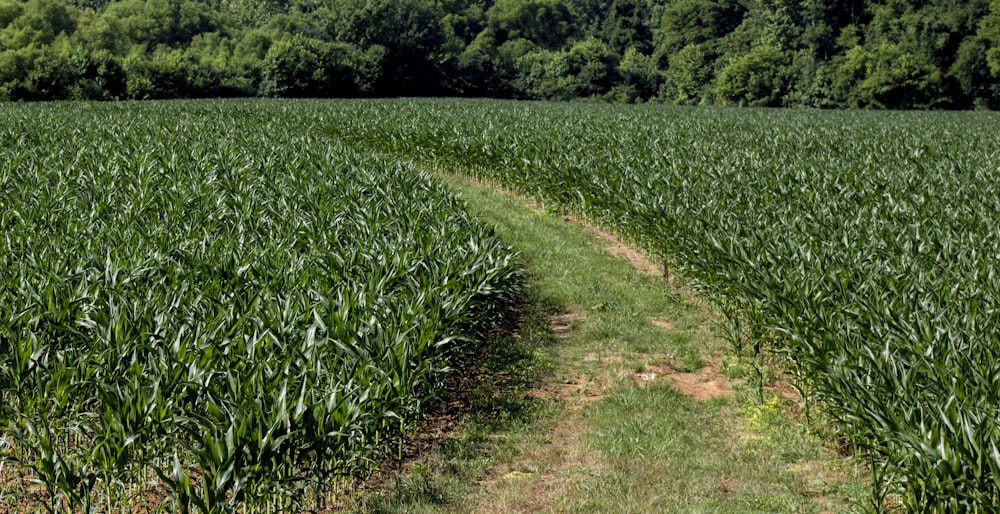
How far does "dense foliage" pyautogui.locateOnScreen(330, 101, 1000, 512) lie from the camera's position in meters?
4.52

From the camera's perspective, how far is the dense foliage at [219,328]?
14.3ft

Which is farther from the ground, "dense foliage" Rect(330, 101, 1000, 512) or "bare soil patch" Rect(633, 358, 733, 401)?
"dense foliage" Rect(330, 101, 1000, 512)

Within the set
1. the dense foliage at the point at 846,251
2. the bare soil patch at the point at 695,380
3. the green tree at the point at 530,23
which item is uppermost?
the green tree at the point at 530,23

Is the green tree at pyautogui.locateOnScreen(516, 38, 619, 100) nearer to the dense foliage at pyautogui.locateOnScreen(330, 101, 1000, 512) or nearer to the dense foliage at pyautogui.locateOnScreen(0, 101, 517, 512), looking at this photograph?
the dense foliage at pyautogui.locateOnScreen(330, 101, 1000, 512)

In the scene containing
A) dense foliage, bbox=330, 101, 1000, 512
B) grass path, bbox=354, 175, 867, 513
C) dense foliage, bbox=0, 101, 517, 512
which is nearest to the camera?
dense foliage, bbox=0, 101, 517, 512

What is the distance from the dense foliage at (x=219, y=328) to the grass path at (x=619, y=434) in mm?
Result: 511

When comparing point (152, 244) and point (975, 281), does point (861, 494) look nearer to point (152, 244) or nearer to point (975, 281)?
point (975, 281)

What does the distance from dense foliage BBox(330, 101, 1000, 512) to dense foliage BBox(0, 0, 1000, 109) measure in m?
36.2

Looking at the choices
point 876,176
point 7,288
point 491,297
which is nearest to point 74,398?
point 7,288

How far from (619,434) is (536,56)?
77.4 meters

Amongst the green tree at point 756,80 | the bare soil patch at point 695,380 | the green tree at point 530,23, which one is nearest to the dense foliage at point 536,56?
the green tree at point 756,80

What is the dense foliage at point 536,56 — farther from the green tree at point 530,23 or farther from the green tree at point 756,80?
the green tree at point 530,23

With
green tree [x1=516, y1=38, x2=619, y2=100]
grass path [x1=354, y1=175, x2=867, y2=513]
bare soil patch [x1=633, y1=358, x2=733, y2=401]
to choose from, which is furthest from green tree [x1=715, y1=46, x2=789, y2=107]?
bare soil patch [x1=633, y1=358, x2=733, y2=401]

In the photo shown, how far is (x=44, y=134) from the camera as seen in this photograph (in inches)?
739
